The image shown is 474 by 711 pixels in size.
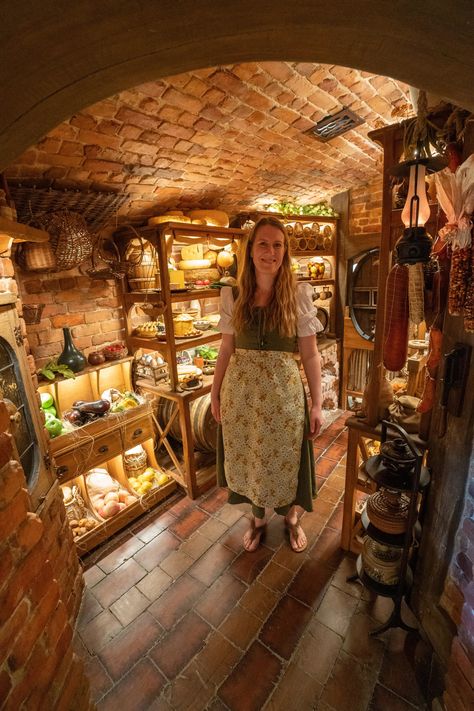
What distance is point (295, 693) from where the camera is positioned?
143cm

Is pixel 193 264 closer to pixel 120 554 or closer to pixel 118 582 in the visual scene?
pixel 120 554

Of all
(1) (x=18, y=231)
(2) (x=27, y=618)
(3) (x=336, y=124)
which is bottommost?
(2) (x=27, y=618)

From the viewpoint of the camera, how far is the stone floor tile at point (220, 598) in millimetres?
1792

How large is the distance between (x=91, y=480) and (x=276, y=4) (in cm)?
295

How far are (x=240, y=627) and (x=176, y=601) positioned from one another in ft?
1.39

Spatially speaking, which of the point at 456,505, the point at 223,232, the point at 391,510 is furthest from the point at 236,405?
the point at 223,232

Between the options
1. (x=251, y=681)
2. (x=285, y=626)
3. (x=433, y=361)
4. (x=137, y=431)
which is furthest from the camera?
(x=137, y=431)

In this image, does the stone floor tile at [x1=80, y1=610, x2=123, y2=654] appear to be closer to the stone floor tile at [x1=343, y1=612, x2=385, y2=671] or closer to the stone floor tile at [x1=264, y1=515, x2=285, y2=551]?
the stone floor tile at [x1=264, y1=515, x2=285, y2=551]

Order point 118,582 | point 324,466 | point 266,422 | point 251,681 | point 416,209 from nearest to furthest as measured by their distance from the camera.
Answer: point 416,209 < point 251,681 < point 266,422 < point 118,582 < point 324,466

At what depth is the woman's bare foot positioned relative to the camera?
2179 mm

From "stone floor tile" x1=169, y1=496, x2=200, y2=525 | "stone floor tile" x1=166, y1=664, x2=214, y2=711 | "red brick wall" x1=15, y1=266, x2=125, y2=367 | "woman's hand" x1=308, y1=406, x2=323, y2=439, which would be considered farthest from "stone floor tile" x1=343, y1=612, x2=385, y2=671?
"red brick wall" x1=15, y1=266, x2=125, y2=367

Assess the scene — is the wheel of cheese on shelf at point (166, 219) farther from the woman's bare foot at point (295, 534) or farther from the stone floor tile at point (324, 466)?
the stone floor tile at point (324, 466)

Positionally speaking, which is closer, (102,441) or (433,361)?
(433,361)

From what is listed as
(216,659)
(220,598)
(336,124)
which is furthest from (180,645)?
(336,124)
